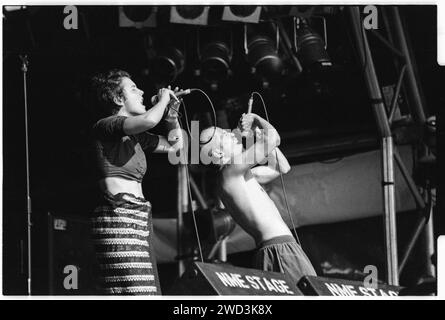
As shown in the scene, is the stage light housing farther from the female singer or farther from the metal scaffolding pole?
the female singer

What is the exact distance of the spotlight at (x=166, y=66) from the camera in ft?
23.6

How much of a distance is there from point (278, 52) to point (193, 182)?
1134 millimetres

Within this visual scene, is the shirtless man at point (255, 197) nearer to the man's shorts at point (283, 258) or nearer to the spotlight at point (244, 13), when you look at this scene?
the man's shorts at point (283, 258)

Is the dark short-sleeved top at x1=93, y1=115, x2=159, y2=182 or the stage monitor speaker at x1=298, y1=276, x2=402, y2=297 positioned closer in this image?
the stage monitor speaker at x1=298, y1=276, x2=402, y2=297

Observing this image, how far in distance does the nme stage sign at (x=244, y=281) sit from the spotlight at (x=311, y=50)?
84.2 inches

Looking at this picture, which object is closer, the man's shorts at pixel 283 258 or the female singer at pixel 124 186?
the female singer at pixel 124 186

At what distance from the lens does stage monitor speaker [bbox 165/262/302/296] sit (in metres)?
4.82

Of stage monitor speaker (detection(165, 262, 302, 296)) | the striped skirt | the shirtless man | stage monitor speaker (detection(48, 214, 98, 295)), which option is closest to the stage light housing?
the shirtless man

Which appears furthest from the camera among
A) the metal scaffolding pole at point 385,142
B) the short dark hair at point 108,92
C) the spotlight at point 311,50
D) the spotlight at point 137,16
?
the spotlight at point 311,50

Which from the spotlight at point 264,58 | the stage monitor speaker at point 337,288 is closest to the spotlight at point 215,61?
the spotlight at point 264,58

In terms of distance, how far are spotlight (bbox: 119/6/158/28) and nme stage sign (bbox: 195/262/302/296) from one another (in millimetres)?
2368

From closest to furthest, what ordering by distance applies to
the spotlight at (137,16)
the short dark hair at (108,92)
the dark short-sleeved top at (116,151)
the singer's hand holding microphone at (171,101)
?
1. the dark short-sleeved top at (116,151)
2. the singer's hand holding microphone at (171,101)
3. the short dark hair at (108,92)
4. the spotlight at (137,16)

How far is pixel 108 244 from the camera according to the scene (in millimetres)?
5348

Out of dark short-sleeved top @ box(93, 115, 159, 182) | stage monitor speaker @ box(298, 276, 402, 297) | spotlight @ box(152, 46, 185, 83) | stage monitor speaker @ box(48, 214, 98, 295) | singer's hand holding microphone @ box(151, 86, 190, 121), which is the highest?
spotlight @ box(152, 46, 185, 83)
